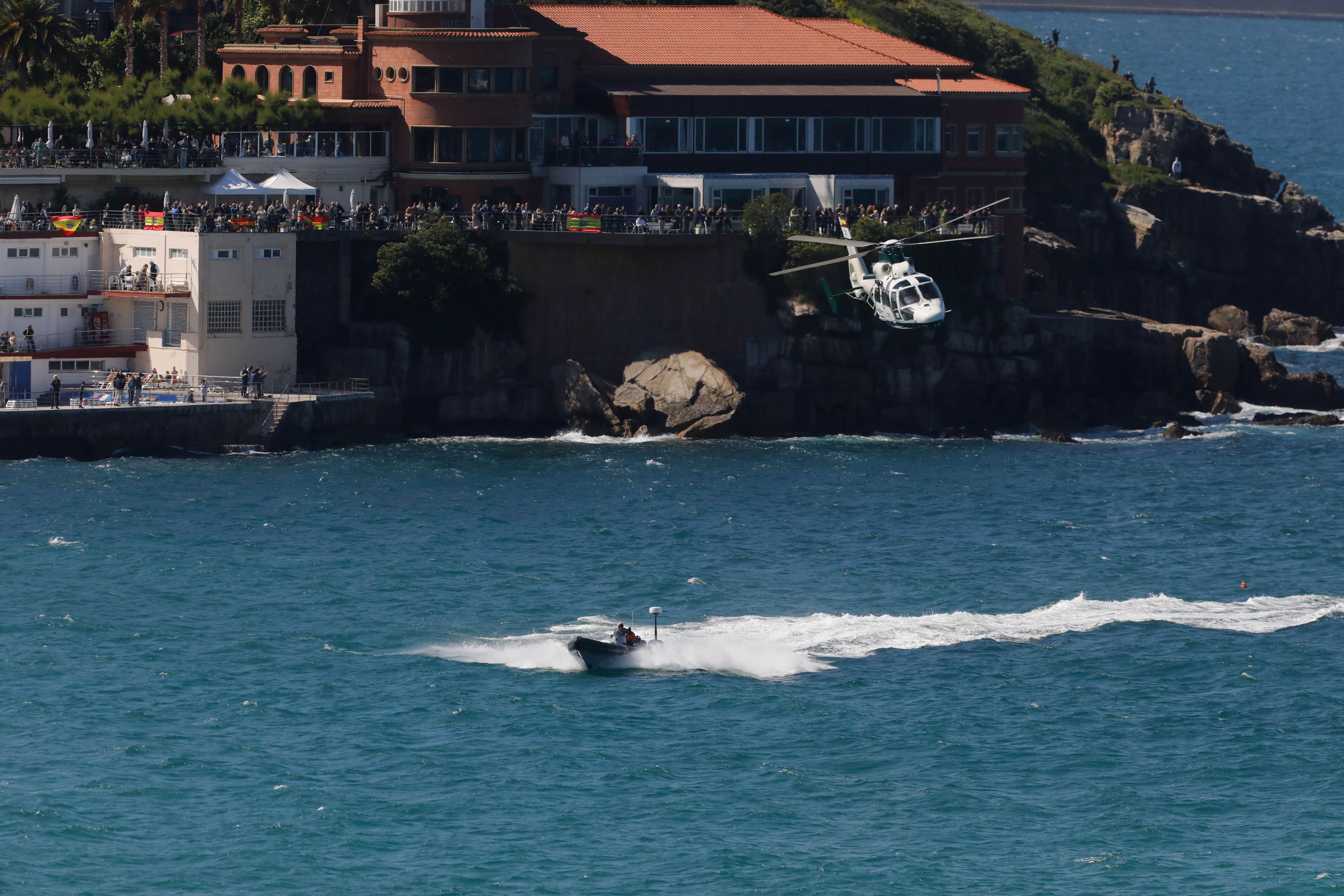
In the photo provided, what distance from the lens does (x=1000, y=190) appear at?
12288 cm

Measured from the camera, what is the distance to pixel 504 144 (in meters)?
114

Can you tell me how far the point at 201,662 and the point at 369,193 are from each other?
48.3 m

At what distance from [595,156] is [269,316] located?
21.1m

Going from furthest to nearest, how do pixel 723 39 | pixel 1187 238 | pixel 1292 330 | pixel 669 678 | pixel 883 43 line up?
pixel 1187 238, pixel 1292 330, pixel 883 43, pixel 723 39, pixel 669 678

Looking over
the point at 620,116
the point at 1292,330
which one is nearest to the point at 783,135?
the point at 620,116

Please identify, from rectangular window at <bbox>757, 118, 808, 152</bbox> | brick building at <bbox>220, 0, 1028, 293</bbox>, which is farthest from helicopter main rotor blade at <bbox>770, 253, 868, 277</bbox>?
rectangular window at <bbox>757, 118, 808, 152</bbox>

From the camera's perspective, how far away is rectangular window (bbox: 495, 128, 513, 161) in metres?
114

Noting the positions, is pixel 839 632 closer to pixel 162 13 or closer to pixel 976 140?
A: pixel 976 140

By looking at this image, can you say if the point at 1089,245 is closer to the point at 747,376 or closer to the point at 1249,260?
the point at 1249,260

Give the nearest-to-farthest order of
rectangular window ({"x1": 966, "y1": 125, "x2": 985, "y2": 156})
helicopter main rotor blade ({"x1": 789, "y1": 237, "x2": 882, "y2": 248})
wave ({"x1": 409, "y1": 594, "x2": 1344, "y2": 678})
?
wave ({"x1": 409, "y1": 594, "x2": 1344, "y2": 678}) → helicopter main rotor blade ({"x1": 789, "y1": 237, "x2": 882, "y2": 248}) → rectangular window ({"x1": 966, "y1": 125, "x2": 985, "y2": 156})

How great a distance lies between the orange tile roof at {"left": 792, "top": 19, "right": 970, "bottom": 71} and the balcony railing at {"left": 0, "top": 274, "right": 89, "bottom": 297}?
152 ft

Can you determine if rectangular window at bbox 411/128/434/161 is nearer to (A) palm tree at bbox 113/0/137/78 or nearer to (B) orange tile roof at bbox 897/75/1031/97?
(A) palm tree at bbox 113/0/137/78

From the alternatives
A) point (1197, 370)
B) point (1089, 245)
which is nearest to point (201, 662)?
point (1197, 370)

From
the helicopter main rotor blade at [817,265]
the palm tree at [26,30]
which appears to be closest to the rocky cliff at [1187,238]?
the helicopter main rotor blade at [817,265]
